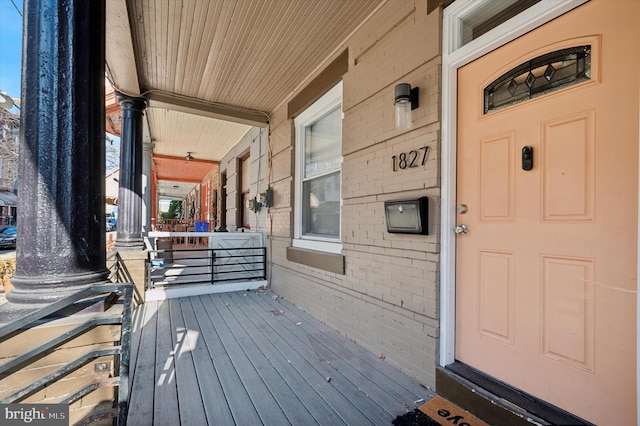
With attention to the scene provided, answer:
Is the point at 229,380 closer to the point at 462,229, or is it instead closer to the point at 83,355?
the point at 83,355

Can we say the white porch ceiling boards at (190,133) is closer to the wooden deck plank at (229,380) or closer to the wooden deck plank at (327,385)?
the wooden deck plank at (229,380)

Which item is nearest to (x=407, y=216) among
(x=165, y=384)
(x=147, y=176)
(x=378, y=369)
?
(x=378, y=369)

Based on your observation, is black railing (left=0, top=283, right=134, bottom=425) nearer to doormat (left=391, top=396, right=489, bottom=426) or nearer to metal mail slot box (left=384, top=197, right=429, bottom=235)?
doormat (left=391, top=396, right=489, bottom=426)

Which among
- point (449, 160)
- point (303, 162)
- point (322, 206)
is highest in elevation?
point (303, 162)

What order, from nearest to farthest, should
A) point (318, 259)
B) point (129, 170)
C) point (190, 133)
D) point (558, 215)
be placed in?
point (558, 215)
point (318, 259)
point (129, 170)
point (190, 133)

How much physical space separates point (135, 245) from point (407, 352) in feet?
12.5

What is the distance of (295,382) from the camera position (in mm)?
2057

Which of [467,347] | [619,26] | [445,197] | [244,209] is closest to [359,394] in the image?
[467,347]

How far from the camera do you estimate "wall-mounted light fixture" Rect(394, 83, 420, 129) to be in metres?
2.10

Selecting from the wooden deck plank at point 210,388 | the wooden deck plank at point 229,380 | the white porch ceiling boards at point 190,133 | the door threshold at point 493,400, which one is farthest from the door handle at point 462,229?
the white porch ceiling boards at point 190,133

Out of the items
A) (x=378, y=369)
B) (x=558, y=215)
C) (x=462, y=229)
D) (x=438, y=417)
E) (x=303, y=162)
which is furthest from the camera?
(x=303, y=162)

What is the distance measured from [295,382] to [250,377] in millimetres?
326

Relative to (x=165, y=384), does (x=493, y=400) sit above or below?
above

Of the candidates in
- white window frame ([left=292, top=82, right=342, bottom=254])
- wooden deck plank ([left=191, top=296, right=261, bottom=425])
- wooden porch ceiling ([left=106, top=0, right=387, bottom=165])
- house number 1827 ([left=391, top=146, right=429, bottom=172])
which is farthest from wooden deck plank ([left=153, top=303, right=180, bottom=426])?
wooden porch ceiling ([left=106, top=0, right=387, bottom=165])
